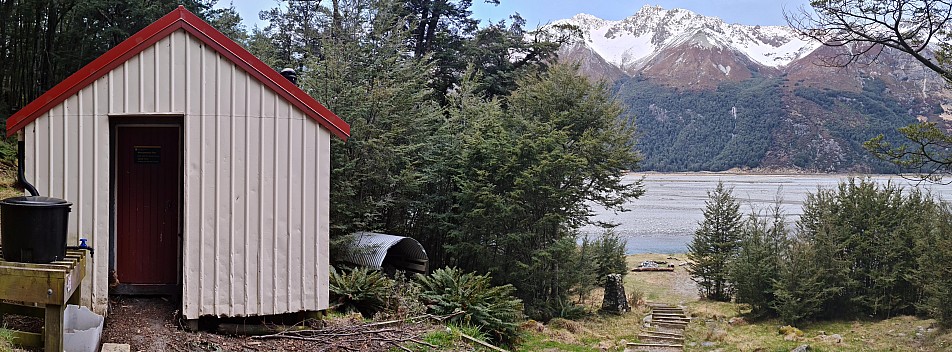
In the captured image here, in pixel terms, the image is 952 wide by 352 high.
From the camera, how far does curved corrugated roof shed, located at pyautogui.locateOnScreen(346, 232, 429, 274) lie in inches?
482

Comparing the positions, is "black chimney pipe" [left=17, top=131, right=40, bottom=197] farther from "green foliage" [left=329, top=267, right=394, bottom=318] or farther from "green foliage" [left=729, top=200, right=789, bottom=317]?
"green foliage" [left=729, top=200, right=789, bottom=317]

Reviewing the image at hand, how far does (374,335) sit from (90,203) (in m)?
3.40

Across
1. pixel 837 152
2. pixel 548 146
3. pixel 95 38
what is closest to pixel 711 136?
pixel 837 152

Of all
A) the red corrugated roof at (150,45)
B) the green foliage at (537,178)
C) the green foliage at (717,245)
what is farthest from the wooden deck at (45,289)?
the green foliage at (717,245)

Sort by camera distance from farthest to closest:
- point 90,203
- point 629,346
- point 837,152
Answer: point 837,152
point 629,346
point 90,203

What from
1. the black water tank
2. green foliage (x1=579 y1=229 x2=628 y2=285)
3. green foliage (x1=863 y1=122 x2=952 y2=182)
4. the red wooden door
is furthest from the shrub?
the black water tank

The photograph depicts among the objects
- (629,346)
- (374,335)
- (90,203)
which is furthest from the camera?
(629,346)

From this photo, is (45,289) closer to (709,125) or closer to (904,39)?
(904,39)

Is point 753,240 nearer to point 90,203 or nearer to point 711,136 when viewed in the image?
point 90,203

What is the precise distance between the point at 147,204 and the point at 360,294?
11.4 ft

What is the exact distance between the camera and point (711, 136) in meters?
85.5

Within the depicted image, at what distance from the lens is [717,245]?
81.3 ft

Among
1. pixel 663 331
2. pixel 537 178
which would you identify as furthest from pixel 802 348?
pixel 537 178

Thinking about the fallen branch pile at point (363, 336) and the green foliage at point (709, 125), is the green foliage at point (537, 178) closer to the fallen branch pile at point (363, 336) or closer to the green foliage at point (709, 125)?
the fallen branch pile at point (363, 336)
